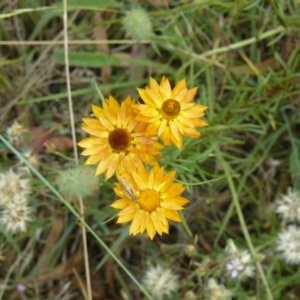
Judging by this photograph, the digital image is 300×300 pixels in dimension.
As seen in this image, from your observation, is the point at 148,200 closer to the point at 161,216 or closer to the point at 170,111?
the point at 161,216

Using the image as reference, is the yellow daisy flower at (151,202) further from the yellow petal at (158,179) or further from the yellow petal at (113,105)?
the yellow petal at (113,105)

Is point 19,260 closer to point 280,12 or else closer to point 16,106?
point 16,106

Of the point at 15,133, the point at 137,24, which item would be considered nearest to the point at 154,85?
the point at 137,24

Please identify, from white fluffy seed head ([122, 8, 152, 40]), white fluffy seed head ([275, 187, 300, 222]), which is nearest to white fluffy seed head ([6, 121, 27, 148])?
white fluffy seed head ([122, 8, 152, 40])

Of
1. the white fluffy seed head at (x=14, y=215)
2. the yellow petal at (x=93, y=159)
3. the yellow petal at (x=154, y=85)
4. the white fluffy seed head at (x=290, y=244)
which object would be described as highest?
the yellow petal at (x=154, y=85)

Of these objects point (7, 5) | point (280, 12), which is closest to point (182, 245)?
point (280, 12)

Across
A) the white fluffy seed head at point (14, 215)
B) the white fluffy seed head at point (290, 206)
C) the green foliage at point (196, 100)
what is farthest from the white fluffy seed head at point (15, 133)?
the white fluffy seed head at point (290, 206)

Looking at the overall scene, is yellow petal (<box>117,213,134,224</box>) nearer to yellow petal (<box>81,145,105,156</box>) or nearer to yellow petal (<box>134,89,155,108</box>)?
yellow petal (<box>81,145,105,156</box>)
